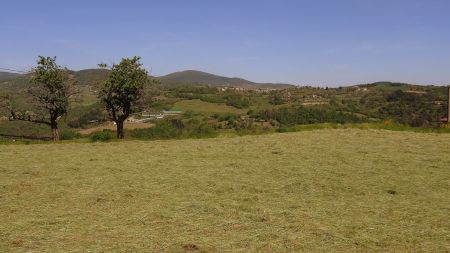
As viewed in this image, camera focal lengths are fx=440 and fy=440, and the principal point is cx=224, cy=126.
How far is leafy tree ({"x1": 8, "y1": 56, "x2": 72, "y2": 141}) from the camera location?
75.9ft

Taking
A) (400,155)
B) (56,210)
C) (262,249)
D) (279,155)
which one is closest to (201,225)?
(262,249)

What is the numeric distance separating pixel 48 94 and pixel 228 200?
1745 cm

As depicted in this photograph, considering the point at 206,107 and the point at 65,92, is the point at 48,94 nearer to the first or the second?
the point at 65,92

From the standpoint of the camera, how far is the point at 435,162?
13.1 metres

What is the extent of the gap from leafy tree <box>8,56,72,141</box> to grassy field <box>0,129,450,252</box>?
7386 millimetres

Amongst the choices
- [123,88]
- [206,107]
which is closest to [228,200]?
[123,88]

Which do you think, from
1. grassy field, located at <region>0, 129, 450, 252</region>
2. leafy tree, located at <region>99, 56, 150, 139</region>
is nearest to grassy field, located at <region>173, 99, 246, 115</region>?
leafy tree, located at <region>99, 56, 150, 139</region>

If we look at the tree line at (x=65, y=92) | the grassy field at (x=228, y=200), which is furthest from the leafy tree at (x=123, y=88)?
the grassy field at (x=228, y=200)

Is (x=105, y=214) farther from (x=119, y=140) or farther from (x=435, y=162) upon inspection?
(x=119, y=140)

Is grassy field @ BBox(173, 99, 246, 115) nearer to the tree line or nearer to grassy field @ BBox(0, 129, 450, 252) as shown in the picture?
the tree line

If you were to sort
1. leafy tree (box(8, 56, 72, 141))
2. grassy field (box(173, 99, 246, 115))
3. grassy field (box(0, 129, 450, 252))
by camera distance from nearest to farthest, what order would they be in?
grassy field (box(0, 129, 450, 252)), leafy tree (box(8, 56, 72, 141)), grassy field (box(173, 99, 246, 115))

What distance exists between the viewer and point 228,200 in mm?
8625

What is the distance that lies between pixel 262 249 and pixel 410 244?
205cm

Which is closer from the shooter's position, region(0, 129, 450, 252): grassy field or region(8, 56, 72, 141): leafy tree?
region(0, 129, 450, 252): grassy field
